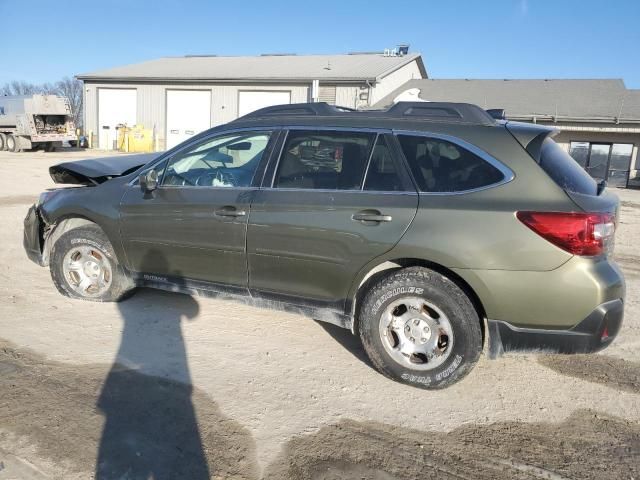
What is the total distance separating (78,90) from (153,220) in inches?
2801

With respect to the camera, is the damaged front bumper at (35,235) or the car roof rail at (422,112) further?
the damaged front bumper at (35,235)

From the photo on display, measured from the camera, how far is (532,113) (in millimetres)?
23719

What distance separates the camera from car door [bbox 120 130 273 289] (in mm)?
3926

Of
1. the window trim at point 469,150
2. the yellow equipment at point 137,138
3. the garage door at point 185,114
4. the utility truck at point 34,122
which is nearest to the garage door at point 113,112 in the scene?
the yellow equipment at point 137,138

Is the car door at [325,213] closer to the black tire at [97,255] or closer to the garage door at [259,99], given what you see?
the black tire at [97,255]

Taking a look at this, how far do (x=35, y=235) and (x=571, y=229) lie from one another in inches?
185

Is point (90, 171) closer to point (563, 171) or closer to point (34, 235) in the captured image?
point (34, 235)

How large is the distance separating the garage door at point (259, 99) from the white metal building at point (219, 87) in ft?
0.18

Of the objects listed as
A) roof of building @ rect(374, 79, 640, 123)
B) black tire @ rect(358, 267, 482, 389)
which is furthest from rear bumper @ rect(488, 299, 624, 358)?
roof of building @ rect(374, 79, 640, 123)

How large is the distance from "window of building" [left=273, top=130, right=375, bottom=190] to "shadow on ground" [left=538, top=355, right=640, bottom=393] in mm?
2091

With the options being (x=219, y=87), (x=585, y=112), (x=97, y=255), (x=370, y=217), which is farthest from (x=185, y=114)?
(x=370, y=217)

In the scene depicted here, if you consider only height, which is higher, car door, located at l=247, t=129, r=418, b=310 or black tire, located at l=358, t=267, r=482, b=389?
car door, located at l=247, t=129, r=418, b=310

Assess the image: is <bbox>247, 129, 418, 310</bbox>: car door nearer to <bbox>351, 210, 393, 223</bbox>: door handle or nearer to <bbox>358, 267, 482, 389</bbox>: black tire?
<bbox>351, 210, 393, 223</bbox>: door handle

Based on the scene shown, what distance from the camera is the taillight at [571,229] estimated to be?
2.98m
